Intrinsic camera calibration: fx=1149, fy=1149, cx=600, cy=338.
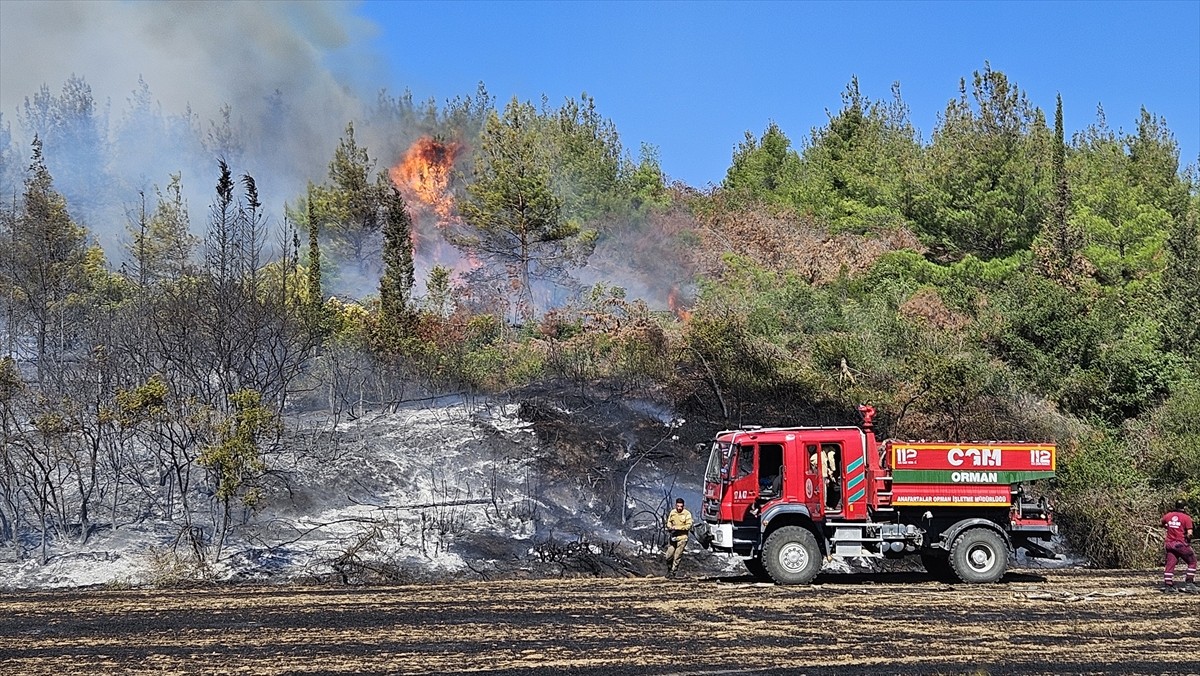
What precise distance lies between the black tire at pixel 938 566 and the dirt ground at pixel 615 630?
111 centimetres

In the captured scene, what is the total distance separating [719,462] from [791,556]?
2.05 meters

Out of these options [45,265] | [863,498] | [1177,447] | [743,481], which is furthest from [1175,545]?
[45,265]

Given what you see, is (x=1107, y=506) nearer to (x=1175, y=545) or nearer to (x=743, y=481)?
(x=1175, y=545)

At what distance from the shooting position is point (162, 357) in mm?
Answer: 27641

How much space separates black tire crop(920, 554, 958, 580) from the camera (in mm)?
20484

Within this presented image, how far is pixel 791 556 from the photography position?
63.8ft

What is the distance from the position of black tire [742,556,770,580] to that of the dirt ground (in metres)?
0.68

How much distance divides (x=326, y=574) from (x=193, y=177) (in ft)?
133

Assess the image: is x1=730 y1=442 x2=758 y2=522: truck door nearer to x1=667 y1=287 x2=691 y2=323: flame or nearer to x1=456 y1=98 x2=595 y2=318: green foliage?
x1=667 y1=287 x2=691 y2=323: flame

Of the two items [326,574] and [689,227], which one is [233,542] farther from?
[689,227]

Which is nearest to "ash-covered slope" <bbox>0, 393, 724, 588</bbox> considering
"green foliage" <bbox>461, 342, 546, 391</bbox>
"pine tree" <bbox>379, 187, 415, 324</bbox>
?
"green foliage" <bbox>461, 342, 546, 391</bbox>

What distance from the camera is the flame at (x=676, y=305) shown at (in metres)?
41.9

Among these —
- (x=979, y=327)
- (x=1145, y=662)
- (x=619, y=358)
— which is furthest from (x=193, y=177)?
(x=1145, y=662)

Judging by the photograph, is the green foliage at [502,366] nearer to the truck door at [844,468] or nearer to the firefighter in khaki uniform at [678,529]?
the firefighter in khaki uniform at [678,529]
